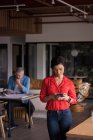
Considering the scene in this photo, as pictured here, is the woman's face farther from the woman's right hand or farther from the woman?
the woman's right hand

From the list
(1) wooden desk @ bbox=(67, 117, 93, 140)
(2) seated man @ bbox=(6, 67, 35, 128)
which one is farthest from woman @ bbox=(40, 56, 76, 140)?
(2) seated man @ bbox=(6, 67, 35, 128)

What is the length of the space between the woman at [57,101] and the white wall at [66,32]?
9073 millimetres

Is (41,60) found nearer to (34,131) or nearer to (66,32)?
(66,32)

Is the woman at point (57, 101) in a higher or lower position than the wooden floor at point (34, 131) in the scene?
higher

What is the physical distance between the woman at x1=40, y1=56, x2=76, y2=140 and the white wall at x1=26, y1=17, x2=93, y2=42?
907 cm

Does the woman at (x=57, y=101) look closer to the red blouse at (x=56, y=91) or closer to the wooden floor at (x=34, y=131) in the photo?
the red blouse at (x=56, y=91)

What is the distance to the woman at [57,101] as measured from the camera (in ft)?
14.7

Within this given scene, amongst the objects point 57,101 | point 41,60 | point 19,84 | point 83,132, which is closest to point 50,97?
point 57,101

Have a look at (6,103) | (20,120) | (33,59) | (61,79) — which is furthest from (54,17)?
(61,79)

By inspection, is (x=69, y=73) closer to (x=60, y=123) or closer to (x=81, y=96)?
(x=81, y=96)

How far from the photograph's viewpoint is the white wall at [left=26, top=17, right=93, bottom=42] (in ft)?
44.3

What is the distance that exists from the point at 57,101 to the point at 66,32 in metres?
9.31

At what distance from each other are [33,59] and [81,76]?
200 centimetres

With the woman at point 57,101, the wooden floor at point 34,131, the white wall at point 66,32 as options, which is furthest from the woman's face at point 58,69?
the white wall at point 66,32
